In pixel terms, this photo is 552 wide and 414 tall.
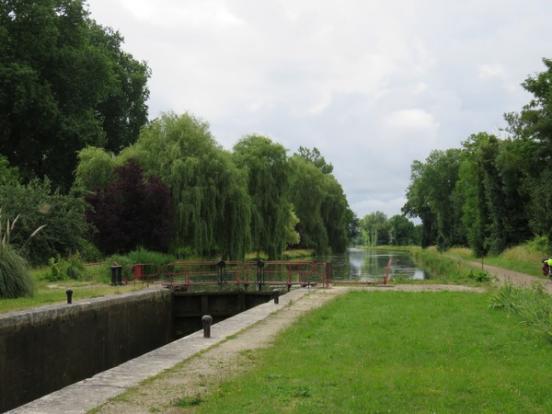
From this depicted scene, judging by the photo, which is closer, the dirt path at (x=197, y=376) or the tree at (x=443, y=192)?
the dirt path at (x=197, y=376)

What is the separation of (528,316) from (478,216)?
44767mm

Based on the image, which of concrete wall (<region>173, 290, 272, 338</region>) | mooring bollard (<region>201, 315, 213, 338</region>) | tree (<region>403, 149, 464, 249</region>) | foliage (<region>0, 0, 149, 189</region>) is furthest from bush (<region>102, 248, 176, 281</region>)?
tree (<region>403, 149, 464, 249</region>)

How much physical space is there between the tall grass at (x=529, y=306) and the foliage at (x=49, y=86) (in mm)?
30258

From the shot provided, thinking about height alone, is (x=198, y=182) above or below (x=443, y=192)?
below

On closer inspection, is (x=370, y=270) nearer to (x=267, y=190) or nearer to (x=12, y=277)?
(x=267, y=190)

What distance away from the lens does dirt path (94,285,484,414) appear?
6.83m

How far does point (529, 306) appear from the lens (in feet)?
43.7

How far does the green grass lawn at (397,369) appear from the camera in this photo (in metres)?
6.60

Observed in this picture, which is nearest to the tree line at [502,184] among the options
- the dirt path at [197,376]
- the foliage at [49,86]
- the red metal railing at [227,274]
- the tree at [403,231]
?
the red metal railing at [227,274]

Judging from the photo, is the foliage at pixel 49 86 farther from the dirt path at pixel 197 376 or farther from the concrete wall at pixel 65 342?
the dirt path at pixel 197 376

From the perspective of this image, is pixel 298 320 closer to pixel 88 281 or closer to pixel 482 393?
pixel 482 393

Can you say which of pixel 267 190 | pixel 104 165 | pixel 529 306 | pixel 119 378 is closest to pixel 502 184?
pixel 267 190

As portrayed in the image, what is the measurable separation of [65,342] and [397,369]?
8.91 metres

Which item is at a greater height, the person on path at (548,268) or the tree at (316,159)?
the tree at (316,159)
